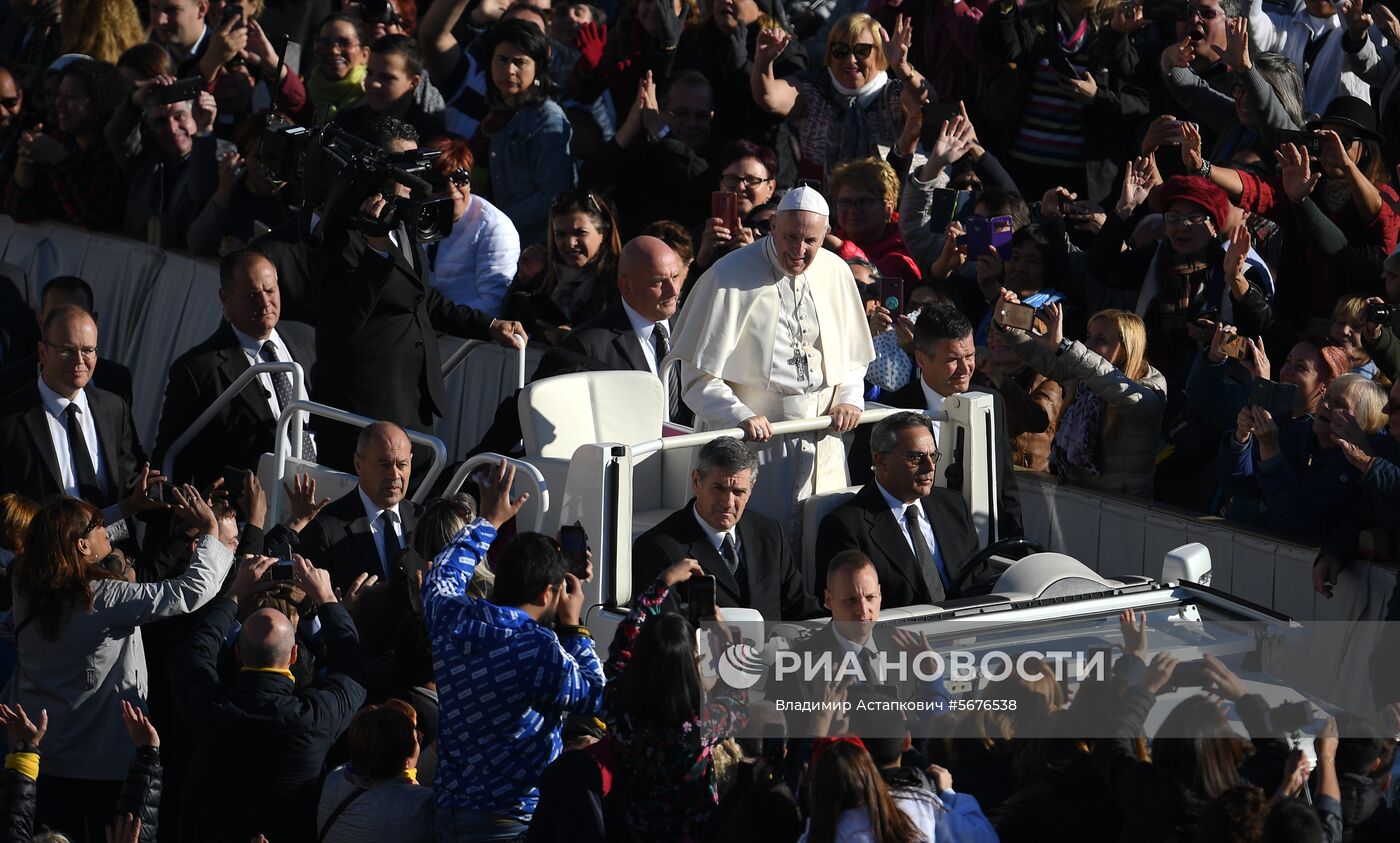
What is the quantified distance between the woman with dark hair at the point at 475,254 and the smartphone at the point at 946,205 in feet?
6.90

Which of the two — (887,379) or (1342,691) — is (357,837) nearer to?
(1342,691)

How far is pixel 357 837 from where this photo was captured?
6285mm

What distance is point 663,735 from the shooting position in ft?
19.2

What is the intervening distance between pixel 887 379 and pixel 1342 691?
2792 mm

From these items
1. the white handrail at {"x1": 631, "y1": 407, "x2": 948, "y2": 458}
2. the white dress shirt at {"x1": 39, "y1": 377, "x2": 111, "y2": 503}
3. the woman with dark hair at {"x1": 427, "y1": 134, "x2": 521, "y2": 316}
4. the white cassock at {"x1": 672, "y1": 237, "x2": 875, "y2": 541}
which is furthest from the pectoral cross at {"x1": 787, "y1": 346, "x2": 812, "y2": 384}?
the white dress shirt at {"x1": 39, "y1": 377, "x2": 111, "y2": 503}

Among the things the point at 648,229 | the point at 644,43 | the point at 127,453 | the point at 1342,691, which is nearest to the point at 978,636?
the point at 1342,691

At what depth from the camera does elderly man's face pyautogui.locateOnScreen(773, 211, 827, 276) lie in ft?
28.1

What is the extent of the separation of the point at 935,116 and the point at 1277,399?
105 inches

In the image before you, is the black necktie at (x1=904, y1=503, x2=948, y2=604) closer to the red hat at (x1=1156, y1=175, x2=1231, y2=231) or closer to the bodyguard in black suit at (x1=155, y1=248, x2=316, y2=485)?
the red hat at (x1=1156, y1=175, x2=1231, y2=231)

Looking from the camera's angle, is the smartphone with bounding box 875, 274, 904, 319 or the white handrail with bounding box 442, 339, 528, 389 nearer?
the smartphone with bounding box 875, 274, 904, 319

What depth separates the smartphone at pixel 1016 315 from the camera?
912 cm

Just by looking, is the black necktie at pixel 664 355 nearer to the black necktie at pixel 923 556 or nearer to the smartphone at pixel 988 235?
the black necktie at pixel 923 556

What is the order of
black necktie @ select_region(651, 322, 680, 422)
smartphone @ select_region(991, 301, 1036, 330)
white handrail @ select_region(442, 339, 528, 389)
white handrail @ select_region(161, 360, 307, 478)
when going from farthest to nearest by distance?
white handrail @ select_region(442, 339, 528, 389) < black necktie @ select_region(651, 322, 680, 422) < white handrail @ select_region(161, 360, 307, 478) < smartphone @ select_region(991, 301, 1036, 330)

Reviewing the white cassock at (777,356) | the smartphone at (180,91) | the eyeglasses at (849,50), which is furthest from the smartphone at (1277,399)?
the smartphone at (180,91)
